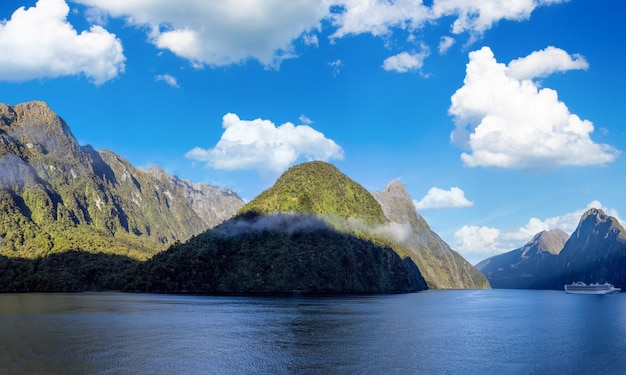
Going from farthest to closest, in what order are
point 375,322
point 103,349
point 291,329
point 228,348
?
1. point 375,322
2. point 291,329
3. point 228,348
4. point 103,349

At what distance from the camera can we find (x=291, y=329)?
107 metres

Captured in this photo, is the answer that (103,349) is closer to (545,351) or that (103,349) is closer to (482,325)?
(545,351)

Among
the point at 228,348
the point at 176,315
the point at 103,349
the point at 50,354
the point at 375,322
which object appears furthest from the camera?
the point at 176,315

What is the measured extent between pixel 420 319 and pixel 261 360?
3180 inches

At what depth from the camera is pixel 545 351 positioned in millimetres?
83438

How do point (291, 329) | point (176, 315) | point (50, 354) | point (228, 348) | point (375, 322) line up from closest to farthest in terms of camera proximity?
point (50, 354), point (228, 348), point (291, 329), point (375, 322), point (176, 315)

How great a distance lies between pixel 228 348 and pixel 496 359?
43.1 m

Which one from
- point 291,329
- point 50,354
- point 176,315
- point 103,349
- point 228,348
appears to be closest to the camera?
point 50,354

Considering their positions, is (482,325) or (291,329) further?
(482,325)

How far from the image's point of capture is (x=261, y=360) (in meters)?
69.9

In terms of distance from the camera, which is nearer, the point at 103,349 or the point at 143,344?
the point at 103,349

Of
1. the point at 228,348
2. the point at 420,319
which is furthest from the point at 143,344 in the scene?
the point at 420,319

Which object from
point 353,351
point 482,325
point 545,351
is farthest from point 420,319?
point 353,351

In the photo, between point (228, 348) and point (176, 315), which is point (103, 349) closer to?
point (228, 348)
